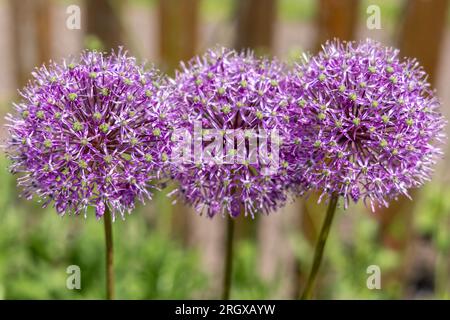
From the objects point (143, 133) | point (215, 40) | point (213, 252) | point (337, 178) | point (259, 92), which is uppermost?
point (215, 40)

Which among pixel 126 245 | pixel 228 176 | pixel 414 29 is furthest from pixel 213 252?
pixel 228 176

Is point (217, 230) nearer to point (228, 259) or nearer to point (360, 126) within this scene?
point (228, 259)

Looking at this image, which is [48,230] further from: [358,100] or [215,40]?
[358,100]

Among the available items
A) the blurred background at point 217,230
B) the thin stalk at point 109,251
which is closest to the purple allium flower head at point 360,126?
the thin stalk at point 109,251

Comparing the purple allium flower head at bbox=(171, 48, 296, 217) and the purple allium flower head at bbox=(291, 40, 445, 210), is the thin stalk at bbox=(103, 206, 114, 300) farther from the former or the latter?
the purple allium flower head at bbox=(291, 40, 445, 210)

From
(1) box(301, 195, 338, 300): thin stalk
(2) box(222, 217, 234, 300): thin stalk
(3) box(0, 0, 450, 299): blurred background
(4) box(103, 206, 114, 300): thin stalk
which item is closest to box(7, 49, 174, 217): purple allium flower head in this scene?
(4) box(103, 206, 114, 300): thin stalk

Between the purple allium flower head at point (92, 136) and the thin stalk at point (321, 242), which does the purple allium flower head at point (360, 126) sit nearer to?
the thin stalk at point (321, 242)

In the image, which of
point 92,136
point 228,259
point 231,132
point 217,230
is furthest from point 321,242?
point 217,230
